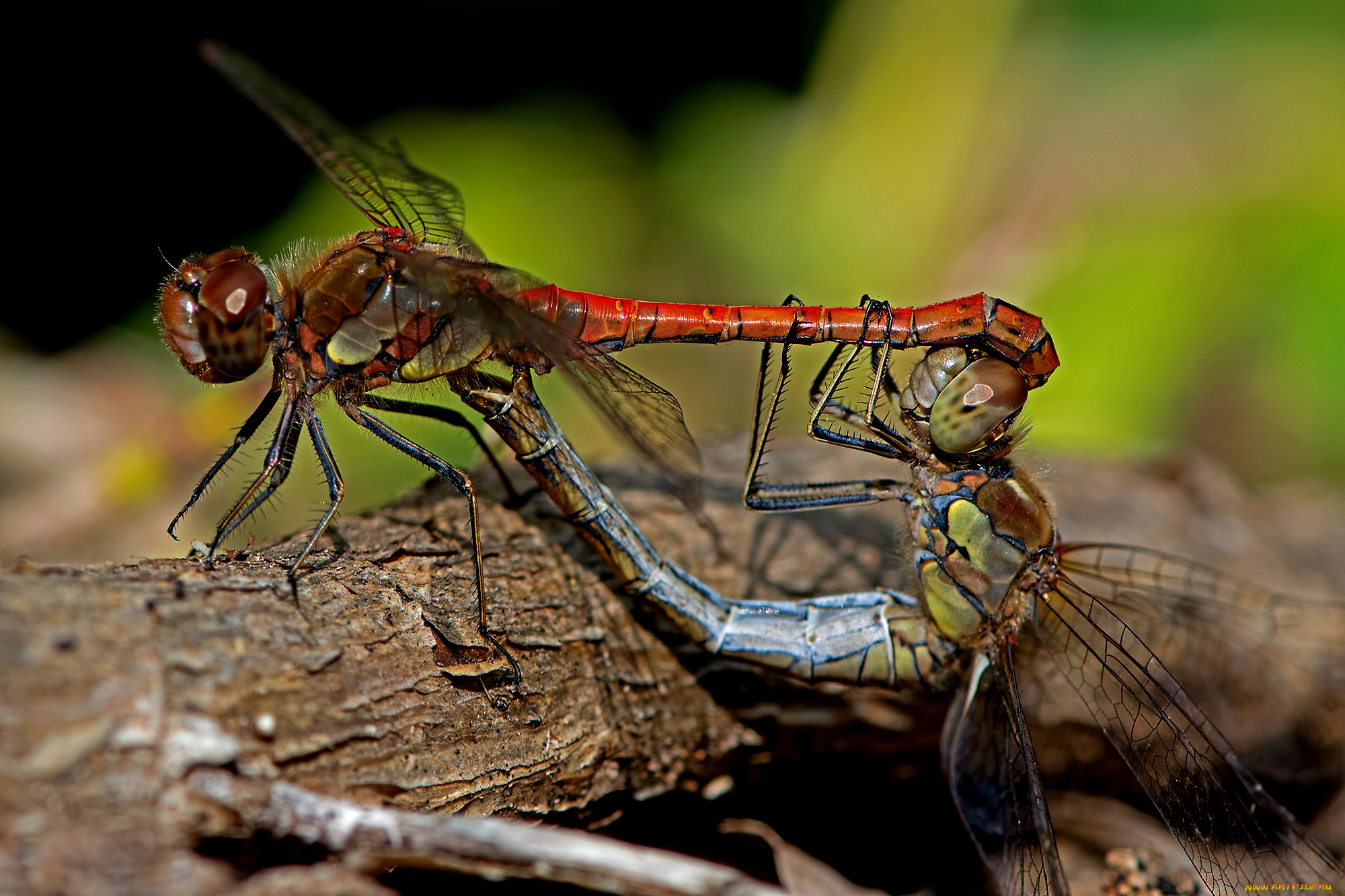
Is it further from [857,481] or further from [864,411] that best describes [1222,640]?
[864,411]

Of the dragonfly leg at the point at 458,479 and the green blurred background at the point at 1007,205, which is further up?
the green blurred background at the point at 1007,205

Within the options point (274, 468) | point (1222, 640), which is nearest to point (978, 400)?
point (1222, 640)

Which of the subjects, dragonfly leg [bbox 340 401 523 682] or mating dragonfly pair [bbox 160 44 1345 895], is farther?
mating dragonfly pair [bbox 160 44 1345 895]

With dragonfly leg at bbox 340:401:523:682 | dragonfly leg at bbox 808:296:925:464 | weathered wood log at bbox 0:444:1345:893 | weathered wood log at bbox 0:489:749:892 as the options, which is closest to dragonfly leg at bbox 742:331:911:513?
dragonfly leg at bbox 808:296:925:464

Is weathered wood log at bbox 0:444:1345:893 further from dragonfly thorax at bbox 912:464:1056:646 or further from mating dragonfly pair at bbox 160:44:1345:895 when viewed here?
dragonfly thorax at bbox 912:464:1056:646

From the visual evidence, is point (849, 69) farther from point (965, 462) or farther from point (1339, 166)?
point (965, 462)

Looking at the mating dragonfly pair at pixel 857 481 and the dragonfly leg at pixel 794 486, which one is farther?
the dragonfly leg at pixel 794 486

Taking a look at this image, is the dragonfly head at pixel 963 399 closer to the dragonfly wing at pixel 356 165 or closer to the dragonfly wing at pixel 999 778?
the dragonfly wing at pixel 999 778

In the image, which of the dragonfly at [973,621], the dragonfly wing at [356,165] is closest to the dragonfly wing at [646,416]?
the dragonfly at [973,621]
